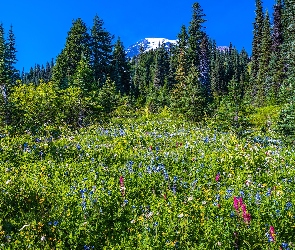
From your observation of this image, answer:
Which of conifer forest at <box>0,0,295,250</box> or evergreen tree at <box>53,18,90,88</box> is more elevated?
evergreen tree at <box>53,18,90,88</box>

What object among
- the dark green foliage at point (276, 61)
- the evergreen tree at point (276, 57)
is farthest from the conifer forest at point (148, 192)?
the evergreen tree at point (276, 57)

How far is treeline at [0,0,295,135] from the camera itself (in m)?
18.5

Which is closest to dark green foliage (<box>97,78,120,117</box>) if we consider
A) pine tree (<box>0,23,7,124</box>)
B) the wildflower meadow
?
pine tree (<box>0,23,7,124</box>)

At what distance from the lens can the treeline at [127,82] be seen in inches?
728

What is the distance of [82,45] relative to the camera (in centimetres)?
5619

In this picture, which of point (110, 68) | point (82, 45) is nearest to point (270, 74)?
point (110, 68)

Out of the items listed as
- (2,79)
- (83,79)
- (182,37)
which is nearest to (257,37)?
(182,37)

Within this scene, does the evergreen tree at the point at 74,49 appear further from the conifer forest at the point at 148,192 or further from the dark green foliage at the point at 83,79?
the conifer forest at the point at 148,192

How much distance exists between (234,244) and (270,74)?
60.0 meters

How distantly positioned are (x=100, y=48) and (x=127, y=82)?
16001mm

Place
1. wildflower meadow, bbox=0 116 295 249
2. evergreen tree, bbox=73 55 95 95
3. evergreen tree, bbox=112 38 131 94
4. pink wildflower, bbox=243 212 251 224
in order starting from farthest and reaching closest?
evergreen tree, bbox=112 38 131 94, evergreen tree, bbox=73 55 95 95, pink wildflower, bbox=243 212 251 224, wildflower meadow, bbox=0 116 295 249

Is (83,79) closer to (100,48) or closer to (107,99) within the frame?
(107,99)

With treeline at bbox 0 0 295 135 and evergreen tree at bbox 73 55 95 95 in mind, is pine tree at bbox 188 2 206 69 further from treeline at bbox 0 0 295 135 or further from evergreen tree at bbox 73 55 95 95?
evergreen tree at bbox 73 55 95 95

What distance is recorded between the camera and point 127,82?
240ft
